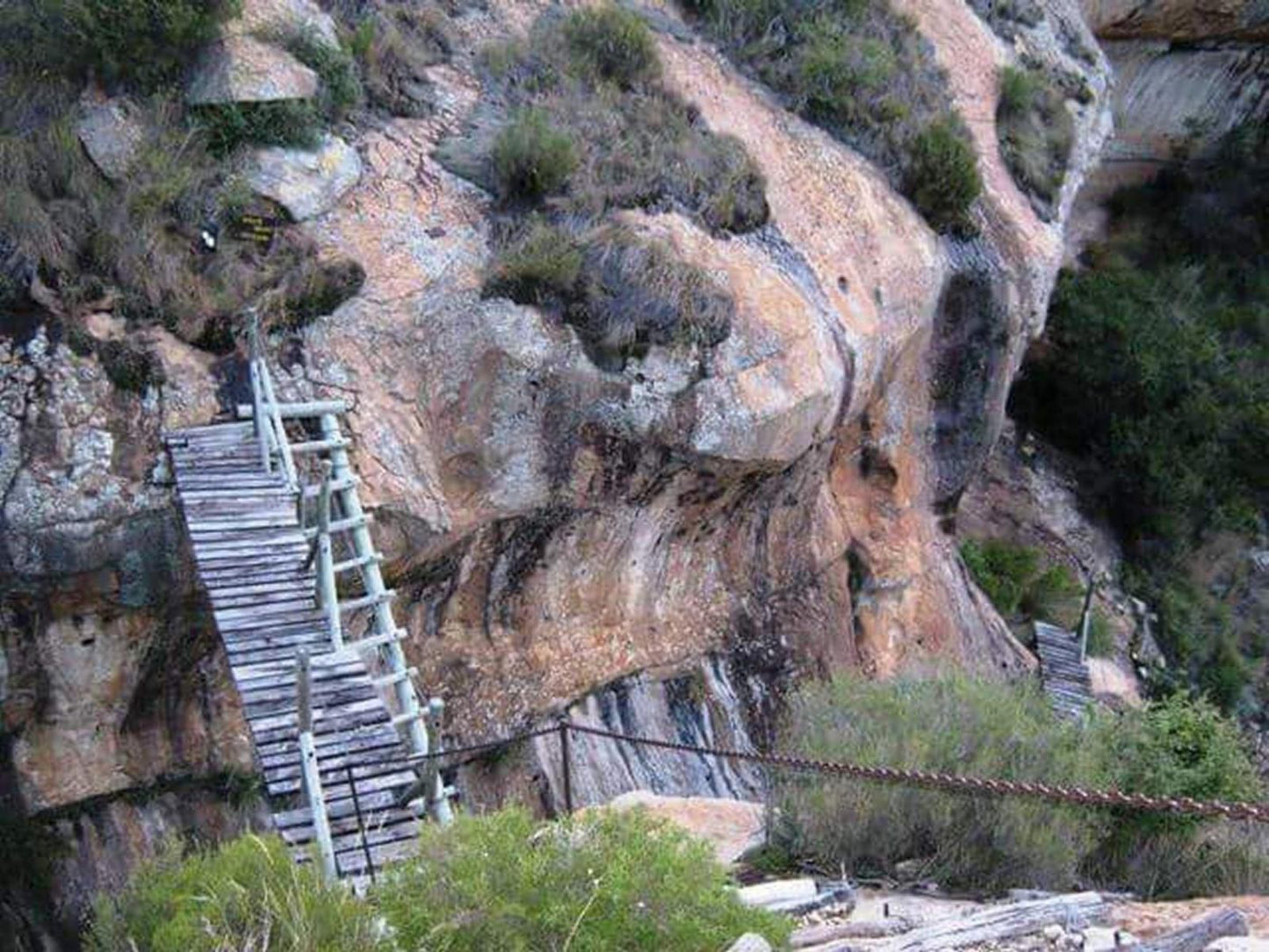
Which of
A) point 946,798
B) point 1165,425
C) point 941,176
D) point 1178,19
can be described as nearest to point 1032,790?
point 946,798

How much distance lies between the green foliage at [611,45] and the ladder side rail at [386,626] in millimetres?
5240

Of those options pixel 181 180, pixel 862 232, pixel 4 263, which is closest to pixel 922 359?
pixel 862 232

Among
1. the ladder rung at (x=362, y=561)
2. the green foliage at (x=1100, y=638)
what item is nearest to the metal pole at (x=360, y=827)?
the ladder rung at (x=362, y=561)

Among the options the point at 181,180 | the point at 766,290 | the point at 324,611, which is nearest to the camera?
the point at 324,611

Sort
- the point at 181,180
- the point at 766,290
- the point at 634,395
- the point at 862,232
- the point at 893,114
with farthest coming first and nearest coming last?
the point at 893,114, the point at 862,232, the point at 766,290, the point at 634,395, the point at 181,180

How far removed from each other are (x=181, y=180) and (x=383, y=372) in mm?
1896

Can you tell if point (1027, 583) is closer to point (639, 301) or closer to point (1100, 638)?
point (1100, 638)

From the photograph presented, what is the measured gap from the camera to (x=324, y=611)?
24.1 ft

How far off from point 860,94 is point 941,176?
1247mm

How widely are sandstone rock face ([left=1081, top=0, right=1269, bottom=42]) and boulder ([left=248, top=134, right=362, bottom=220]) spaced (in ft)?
53.6

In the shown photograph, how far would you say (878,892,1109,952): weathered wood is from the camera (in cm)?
553

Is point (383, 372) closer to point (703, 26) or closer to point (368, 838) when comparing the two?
point (368, 838)

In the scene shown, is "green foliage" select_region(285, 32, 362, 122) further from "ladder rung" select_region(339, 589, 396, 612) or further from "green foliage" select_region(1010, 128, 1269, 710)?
"green foliage" select_region(1010, 128, 1269, 710)

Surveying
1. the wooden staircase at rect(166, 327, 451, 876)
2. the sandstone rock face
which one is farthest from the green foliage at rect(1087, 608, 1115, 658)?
the wooden staircase at rect(166, 327, 451, 876)
